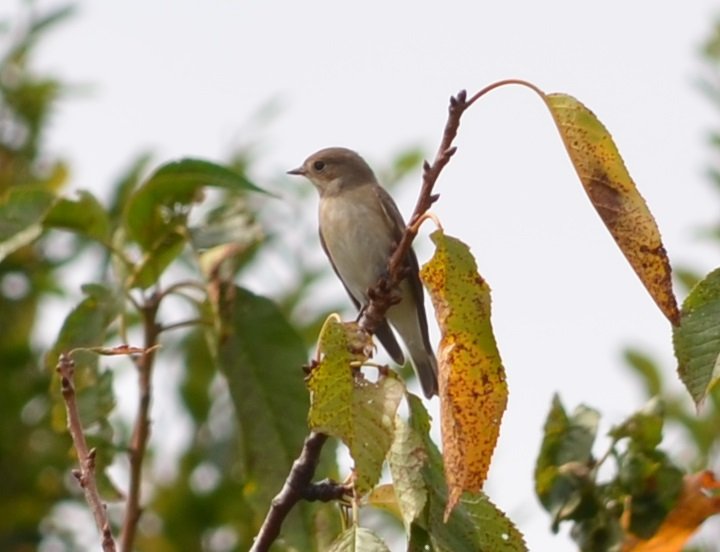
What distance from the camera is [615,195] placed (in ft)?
8.03

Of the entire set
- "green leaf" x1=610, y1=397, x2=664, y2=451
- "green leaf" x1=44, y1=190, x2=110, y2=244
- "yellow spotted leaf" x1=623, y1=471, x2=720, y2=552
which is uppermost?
"green leaf" x1=44, y1=190, x2=110, y2=244

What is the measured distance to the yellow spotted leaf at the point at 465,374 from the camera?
231 centimetres

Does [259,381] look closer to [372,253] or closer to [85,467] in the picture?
[85,467]

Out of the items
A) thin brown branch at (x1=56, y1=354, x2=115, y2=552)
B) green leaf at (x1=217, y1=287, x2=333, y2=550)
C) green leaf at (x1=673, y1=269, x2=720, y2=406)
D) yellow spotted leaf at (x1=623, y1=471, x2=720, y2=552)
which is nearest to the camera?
thin brown branch at (x1=56, y1=354, x2=115, y2=552)

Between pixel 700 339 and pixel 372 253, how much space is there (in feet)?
12.2

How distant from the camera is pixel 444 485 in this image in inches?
109

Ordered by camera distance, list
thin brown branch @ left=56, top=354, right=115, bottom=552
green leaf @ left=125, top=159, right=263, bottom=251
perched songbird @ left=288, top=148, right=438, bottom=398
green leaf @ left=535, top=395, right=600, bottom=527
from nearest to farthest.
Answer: thin brown branch @ left=56, top=354, right=115, bottom=552 < green leaf @ left=535, top=395, right=600, bottom=527 < green leaf @ left=125, top=159, right=263, bottom=251 < perched songbird @ left=288, top=148, right=438, bottom=398

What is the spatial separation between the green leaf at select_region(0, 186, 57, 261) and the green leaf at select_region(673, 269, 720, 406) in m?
2.07

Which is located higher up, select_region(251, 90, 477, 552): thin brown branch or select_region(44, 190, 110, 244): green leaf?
select_region(44, 190, 110, 244): green leaf

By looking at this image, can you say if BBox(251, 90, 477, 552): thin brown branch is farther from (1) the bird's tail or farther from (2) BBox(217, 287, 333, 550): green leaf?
→ (1) the bird's tail

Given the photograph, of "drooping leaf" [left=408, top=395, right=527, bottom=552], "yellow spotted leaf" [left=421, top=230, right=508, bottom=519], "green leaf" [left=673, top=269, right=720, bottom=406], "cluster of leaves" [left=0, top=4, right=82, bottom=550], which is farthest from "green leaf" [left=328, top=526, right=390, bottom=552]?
"cluster of leaves" [left=0, top=4, right=82, bottom=550]

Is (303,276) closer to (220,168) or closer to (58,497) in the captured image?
(58,497)

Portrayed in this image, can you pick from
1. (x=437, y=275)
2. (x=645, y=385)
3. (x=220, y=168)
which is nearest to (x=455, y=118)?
(x=437, y=275)

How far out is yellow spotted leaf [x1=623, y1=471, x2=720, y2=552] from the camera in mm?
3020
